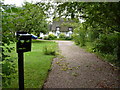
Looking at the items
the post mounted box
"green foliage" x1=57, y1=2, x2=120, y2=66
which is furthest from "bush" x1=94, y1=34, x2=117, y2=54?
the post mounted box

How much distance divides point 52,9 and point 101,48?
1.66 meters

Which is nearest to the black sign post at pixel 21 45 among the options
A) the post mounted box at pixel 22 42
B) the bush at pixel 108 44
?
the post mounted box at pixel 22 42

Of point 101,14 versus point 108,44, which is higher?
point 101,14

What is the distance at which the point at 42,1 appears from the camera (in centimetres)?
198

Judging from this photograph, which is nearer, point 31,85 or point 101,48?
point 31,85

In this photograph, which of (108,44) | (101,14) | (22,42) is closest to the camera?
(22,42)

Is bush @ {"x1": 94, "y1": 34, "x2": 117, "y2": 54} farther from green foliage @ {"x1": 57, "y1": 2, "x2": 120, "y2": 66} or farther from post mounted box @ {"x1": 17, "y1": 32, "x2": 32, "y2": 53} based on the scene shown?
post mounted box @ {"x1": 17, "y1": 32, "x2": 32, "y2": 53}

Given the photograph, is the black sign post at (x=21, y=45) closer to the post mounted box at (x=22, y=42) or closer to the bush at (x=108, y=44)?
the post mounted box at (x=22, y=42)

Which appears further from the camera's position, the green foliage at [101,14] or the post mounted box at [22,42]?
the green foliage at [101,14]

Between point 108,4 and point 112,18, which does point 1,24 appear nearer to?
point 108,4

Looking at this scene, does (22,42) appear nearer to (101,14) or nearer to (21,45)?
(21,45)

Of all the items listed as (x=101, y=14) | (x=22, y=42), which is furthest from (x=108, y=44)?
(x=22, y=42)

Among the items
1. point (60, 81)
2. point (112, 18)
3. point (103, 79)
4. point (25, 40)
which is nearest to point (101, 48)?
point (112, 18)

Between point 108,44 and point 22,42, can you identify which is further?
point 108,44
